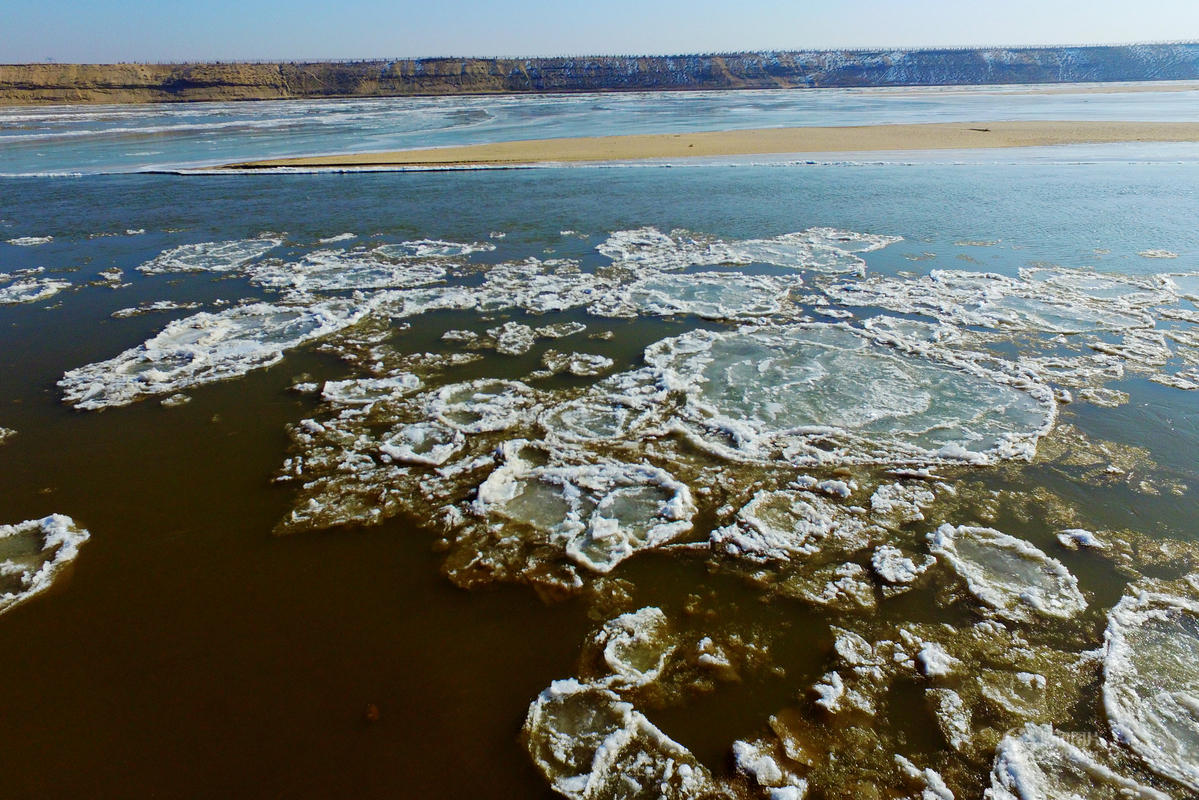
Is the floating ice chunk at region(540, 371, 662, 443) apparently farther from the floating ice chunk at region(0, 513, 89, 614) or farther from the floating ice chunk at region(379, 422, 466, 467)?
the floating ice chunk at region(0, 513, 89, 614)

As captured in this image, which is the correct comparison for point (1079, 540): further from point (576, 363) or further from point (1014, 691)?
point (576, 363)

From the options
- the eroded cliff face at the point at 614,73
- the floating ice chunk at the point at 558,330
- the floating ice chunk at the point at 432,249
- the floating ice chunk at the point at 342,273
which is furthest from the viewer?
the eroded cliff face at the point at 614,73

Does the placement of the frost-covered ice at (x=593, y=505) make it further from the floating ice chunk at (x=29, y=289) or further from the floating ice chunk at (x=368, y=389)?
the floating ice chunk at (x=29, y=289)

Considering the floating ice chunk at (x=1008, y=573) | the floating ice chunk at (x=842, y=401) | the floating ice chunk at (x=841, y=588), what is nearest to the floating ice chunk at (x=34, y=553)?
the floating ice chunk at (x=842, y=401)

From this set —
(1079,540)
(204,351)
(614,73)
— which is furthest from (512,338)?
(614,73)

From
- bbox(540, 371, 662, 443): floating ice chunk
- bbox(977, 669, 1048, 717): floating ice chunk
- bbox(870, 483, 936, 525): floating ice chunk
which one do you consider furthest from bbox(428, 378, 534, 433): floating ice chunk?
bbox(977, 669, 1048, 717): floating ice chunk

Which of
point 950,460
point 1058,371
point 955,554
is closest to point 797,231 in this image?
→ point 1058,371

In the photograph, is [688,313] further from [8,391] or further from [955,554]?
[8,391]
